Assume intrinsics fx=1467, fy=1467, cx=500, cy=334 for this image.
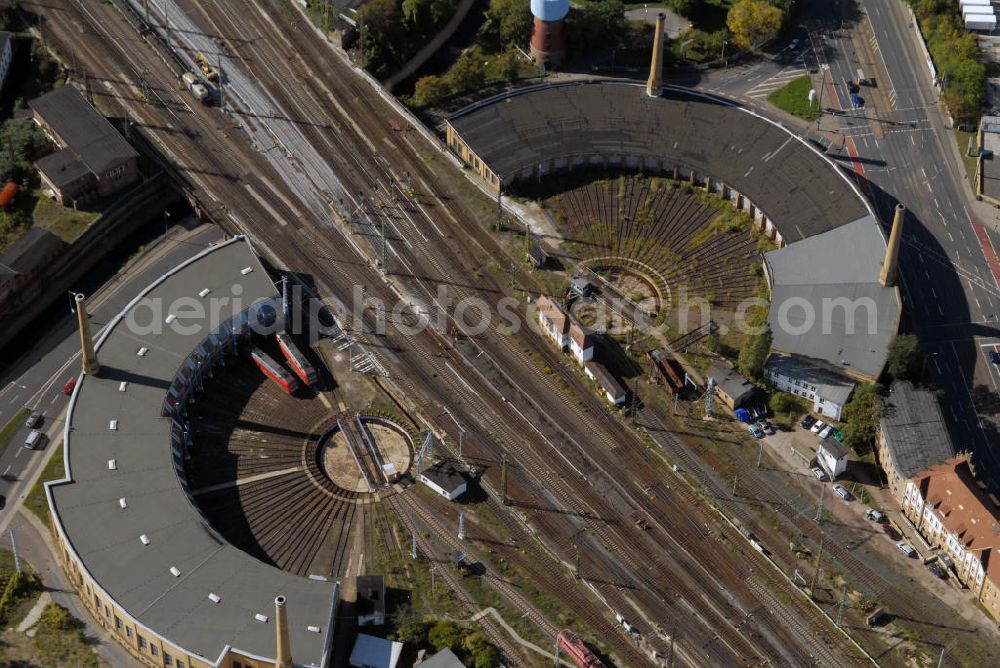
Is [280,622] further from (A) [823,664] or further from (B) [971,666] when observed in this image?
(B) [971,666]

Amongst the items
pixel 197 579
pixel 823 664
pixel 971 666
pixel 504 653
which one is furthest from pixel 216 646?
pixel 971 666

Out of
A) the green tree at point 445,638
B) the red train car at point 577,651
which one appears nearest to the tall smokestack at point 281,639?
the green tree at point 445,638

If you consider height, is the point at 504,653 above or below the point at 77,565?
below

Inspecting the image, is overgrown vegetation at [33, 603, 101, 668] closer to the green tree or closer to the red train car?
the green tree

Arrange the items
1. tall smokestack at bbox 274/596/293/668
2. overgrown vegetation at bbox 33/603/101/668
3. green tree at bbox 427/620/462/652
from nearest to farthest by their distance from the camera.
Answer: tall smokestack at bbox 274/596/293/668
overgrown vegetation at bbox 33/603/101/668
green tree at bbox 427/620/462/652

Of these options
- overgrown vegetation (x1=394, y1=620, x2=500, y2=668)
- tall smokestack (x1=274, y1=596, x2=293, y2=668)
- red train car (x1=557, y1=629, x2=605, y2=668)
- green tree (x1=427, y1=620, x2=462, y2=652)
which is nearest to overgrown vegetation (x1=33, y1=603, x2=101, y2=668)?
tall smokestack (x1=274, y1=596, x2=293, y2=668)

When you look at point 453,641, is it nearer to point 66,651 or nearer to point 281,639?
point 281,639

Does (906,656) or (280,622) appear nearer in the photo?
(280,622)
